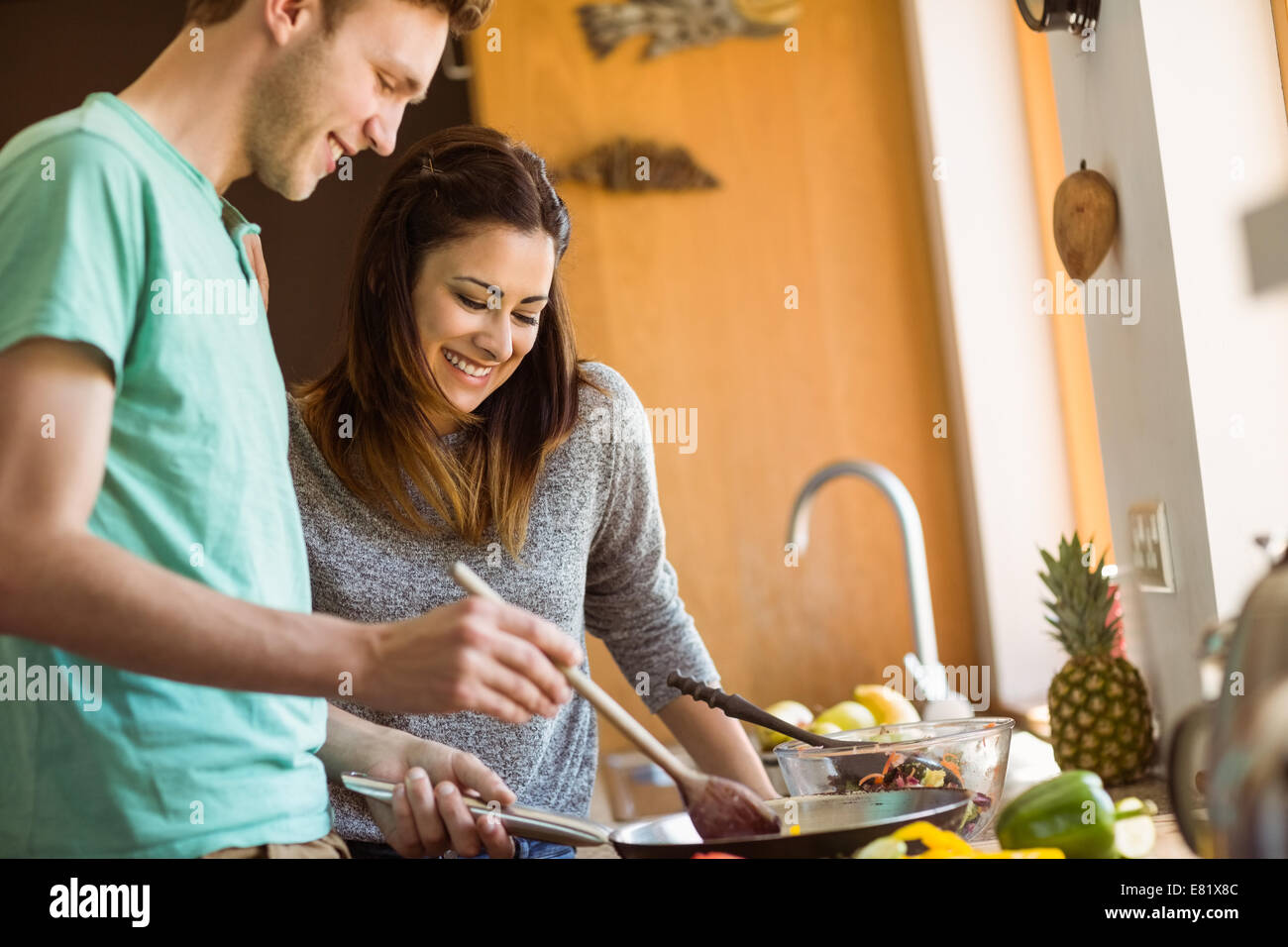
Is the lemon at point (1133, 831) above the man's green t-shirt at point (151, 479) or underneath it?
underneath

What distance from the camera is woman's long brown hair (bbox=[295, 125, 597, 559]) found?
0.60 meters

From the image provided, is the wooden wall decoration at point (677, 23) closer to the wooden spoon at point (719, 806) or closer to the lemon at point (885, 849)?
the wooden spoon at point (719, 806)

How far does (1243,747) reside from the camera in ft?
1.27

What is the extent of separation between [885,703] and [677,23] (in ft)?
1.40

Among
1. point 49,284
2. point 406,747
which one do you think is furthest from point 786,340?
point 49,284

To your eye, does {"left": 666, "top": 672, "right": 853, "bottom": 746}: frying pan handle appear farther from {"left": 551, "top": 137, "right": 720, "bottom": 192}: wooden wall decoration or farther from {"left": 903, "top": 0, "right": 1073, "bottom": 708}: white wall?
{"left": 551, "top": 137, "right": 720, "bottom": 192}: wooden wall decoration

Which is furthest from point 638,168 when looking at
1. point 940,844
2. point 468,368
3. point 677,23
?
point 940,844

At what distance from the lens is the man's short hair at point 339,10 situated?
1.73 ft

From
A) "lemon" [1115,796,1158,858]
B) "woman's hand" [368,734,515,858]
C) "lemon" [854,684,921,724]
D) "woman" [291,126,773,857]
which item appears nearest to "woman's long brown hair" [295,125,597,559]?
"woman" [291,126,773,857]

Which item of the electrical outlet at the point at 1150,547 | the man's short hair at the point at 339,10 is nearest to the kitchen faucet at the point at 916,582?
the electrical outlet at the point at 1150,547

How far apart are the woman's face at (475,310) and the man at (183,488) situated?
7cm

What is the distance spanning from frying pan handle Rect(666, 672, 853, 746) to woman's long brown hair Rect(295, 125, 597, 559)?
0.12m

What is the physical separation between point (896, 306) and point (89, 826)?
50cm

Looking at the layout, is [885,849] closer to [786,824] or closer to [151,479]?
[786,824]
